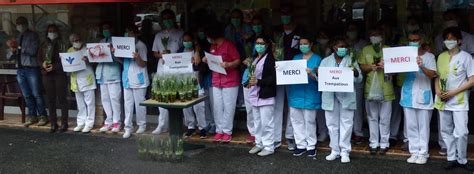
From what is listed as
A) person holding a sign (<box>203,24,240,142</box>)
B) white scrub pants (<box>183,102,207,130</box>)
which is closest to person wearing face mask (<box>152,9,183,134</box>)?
person holding a sign (<box>203,24,240,142</box>)

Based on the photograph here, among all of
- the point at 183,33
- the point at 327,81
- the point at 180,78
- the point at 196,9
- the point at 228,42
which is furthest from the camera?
the point at 196,9

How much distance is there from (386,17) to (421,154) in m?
2.26

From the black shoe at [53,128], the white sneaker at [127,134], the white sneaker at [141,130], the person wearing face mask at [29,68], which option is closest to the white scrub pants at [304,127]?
the white sneaker at [141,130]

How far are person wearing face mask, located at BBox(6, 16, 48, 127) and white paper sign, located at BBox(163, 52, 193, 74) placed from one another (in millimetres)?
2530

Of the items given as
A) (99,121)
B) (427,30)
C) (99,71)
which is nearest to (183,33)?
(99,71)

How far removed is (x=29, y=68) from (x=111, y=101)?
1.62 meters

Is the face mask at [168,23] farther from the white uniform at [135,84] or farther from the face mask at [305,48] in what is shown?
the face mask at [305,48]

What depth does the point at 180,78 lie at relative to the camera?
22.6 ft

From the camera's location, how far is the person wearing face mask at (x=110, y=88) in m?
A: 8.26

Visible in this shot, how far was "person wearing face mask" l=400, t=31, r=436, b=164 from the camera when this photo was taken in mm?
6156

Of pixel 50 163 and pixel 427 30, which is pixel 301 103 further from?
pixel 50 163

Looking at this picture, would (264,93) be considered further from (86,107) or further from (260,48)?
(86,107)

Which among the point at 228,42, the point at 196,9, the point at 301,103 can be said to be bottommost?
the point at 301,103

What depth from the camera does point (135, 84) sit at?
8086 millimetres
